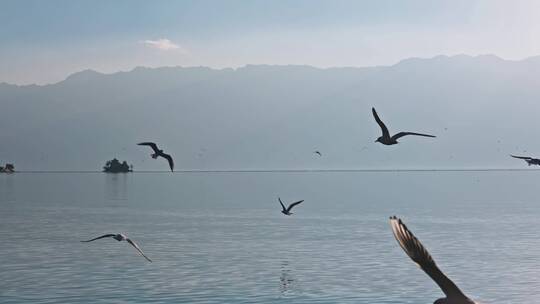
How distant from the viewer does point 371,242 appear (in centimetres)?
6303

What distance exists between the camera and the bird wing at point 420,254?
1256cm

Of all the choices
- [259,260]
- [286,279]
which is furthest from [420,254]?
[259,260]

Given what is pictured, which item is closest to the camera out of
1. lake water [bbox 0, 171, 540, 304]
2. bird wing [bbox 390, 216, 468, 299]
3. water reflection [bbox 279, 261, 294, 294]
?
bird wing [bbox 390, 216, 468, 299]

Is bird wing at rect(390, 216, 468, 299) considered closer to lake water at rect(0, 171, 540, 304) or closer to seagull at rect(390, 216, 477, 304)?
seagull at rect(390, 216, 477, 304)

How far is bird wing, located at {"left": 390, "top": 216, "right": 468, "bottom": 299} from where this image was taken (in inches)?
495

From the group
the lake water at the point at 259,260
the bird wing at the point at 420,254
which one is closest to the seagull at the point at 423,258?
the bird wing at the point at 420,254

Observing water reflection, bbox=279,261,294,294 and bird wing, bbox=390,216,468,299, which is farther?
water reflection, bbox=279,261,294,294

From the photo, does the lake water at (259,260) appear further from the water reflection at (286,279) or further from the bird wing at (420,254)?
the bird wing at (420,254)

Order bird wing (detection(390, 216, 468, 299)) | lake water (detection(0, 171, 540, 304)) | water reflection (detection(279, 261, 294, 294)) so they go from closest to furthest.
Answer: bird wing (detection(390, 216, 468, 299)) < lake water (detection(0, 171, 540, 304)) < water reflection (detection(279, 261, 294, 294))

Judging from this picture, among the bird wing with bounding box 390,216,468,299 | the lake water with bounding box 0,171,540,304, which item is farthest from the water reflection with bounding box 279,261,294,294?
the bird wing with bounding box 390,216,468,299

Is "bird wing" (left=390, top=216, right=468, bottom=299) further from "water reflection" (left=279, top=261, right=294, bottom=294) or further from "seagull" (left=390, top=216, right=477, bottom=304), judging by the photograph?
"water reflection" (left=279, top=261, right=294, bottom=294)

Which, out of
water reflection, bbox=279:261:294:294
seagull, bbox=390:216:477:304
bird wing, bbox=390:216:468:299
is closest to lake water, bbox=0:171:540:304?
water reflection, bbox=279:261:294:294

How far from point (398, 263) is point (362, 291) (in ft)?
38.1

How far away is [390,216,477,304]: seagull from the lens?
1257 centimetres
